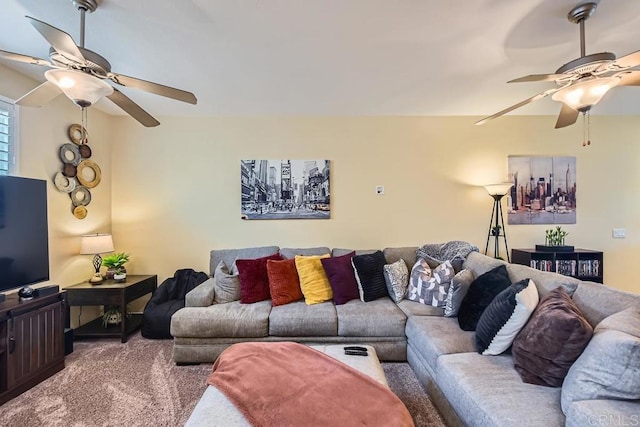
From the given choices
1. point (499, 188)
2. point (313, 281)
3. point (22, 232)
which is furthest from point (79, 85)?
point (499, 188)

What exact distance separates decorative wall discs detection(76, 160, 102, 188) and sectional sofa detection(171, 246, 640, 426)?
1.60 meters

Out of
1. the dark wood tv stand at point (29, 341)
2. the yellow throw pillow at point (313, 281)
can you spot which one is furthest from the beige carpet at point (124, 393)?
the yellow throw pillow at point (313, 281)

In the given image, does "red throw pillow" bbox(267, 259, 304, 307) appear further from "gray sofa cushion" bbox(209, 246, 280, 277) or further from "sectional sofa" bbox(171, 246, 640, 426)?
"gray sofa cushion" bbox(209, 246, 280, 277)

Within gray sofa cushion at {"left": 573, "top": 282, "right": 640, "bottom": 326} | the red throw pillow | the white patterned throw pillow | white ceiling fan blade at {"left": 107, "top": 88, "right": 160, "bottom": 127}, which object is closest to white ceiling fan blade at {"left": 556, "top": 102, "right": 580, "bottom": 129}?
gray sofa cushion at {"left": 573, "top": 282, "right": 640, "bottom": 326}

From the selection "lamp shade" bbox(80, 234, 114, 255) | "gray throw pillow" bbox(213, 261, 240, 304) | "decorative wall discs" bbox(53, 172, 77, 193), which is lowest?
"gray throw pillow" bbox(213, 261, 240, 304)

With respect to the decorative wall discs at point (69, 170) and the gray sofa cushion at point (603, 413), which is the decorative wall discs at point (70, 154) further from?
the gray sofa cushion at point (603, 413)

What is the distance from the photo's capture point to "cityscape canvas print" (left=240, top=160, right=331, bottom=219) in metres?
3.78

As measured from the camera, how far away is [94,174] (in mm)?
3465

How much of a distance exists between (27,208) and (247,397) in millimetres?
2480

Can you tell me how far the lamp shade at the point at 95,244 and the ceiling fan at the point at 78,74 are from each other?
1.64 metres

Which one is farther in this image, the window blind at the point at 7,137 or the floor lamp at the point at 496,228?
the floor lamp at the point at 496,228

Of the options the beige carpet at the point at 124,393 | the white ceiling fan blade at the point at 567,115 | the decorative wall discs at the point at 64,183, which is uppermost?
the white ceiling fan blade at the point at 567,115

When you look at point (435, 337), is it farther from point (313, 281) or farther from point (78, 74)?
point (78, 74)

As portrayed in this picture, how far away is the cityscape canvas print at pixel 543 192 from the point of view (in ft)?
12.7
